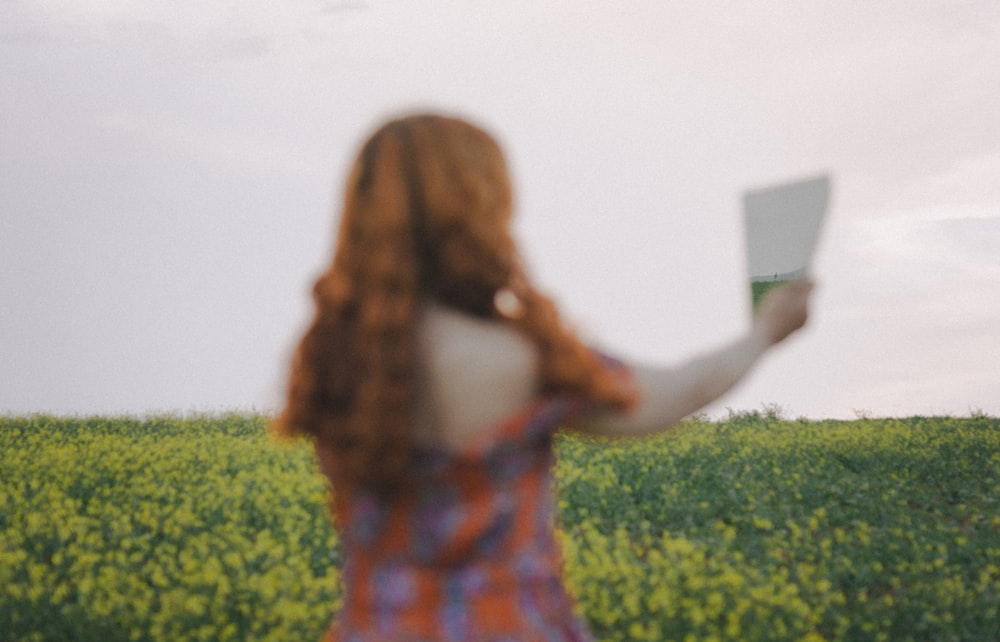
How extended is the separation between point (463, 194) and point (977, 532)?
26.5 feet

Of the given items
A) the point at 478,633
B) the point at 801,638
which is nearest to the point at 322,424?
the point at 478,633

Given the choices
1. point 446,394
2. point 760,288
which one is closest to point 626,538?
point 760,288

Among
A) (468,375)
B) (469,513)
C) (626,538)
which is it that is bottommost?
(626,538)

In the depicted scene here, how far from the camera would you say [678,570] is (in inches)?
222

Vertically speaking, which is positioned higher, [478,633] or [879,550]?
[478,633]

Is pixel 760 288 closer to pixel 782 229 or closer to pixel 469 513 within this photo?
pixel 782 229

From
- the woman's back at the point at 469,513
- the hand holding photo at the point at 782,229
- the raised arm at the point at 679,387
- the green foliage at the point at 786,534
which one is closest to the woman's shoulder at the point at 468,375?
the woman's back at the point at 469,513

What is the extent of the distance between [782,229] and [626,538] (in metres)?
4.70

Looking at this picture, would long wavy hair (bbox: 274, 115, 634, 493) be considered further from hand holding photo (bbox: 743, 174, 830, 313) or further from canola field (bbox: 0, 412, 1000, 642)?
canola field (bbox: 0, 412, 1000, 642)

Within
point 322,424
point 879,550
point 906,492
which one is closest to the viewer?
point 322,424

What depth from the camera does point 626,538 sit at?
654 cm

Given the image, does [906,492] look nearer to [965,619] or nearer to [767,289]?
[965,619]

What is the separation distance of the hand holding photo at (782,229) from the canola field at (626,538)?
2.85m

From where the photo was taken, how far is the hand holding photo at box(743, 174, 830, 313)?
208 centimetres
